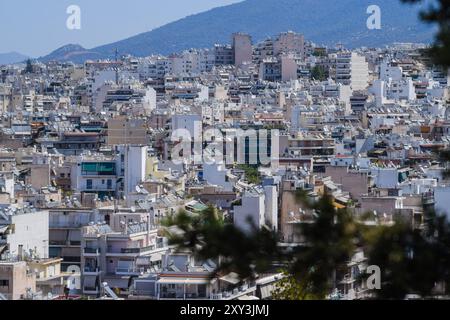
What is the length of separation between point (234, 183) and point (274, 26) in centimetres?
5412

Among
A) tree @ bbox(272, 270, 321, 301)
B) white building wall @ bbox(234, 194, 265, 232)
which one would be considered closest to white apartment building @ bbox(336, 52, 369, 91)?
white building wall @ bbox(234, 194, 265, 232)

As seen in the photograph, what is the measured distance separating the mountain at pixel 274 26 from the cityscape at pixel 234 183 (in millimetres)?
14728

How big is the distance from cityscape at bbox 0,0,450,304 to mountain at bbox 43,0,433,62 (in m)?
14.7

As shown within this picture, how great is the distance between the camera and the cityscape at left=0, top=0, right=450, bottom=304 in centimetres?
533

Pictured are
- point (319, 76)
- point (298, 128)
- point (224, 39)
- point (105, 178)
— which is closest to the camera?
point (105, 178)

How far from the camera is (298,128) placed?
112ft

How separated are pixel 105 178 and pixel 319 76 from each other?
32.5 metres

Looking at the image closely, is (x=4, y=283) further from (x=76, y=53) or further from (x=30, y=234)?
(x=76, y=53)

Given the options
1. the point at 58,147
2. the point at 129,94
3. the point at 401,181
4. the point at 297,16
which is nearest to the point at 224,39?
the point at 297,16

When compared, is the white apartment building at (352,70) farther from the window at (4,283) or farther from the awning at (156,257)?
the window at (4,283)

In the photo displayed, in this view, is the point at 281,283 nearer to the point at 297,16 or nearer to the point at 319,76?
the point at 319,76

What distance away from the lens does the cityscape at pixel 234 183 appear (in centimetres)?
533

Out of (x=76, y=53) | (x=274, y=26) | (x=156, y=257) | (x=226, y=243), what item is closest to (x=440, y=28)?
(x=226, y=243)

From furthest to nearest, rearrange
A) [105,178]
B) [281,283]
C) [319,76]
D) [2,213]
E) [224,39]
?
1. [224,39]
2. [319,76]
3. [105,178]
4. [2,213]
5. [281,283]
